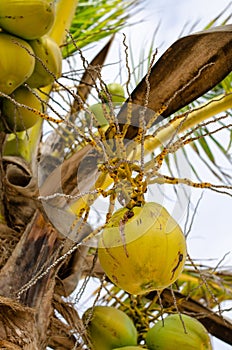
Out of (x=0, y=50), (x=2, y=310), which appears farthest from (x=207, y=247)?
(x=0, y=50)

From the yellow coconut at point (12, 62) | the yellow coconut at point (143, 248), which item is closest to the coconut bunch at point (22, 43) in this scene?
the yellow coconut at point (12, 62)

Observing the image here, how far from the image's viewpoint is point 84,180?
4.84 feet

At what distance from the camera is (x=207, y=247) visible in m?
1.76

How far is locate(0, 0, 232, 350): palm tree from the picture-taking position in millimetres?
1163

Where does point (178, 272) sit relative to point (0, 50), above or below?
below

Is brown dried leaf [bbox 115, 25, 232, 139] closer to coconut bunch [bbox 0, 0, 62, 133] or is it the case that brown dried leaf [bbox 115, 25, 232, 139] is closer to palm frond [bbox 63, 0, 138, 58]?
coconut bunch [bbox 0, 0, 62, 133]

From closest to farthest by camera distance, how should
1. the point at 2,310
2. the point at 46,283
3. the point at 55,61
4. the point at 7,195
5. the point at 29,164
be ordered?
1. the point at 2,310
2. the point at 46,283
3. the point at 55,61
4. the point at 7,195
5. the point at 29,164

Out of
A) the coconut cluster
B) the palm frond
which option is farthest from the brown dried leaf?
the palm frond

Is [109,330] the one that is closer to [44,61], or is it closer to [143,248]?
[143,248]

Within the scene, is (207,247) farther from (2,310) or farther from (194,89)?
(2,310)

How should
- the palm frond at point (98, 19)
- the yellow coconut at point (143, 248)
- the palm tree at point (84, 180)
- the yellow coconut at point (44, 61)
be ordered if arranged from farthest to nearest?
the palm frond at point (98, 19) < the yellow coconut at point (44, 61) < the palm tree at point (84, 180) < the yellow coconut at point (143, 248)

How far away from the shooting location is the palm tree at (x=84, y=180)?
1.16 metres

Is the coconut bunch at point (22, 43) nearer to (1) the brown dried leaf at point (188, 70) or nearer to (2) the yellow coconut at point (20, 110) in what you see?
(2) the yellow coconut at point (20, 110)

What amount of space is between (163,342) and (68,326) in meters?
0.28
